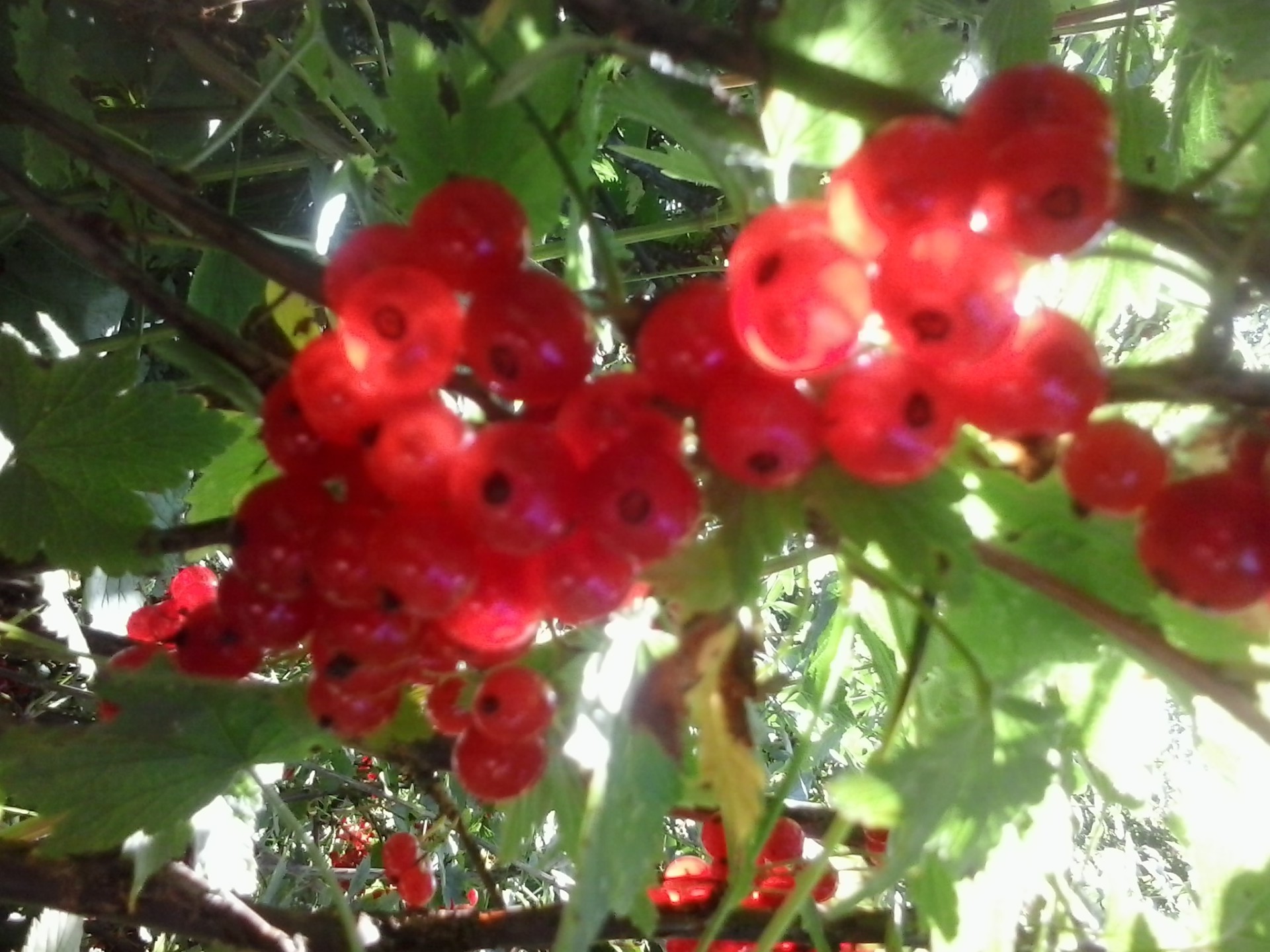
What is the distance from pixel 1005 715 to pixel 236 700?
20.4 inches

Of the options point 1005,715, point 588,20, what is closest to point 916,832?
point 1005,715

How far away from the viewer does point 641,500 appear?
1.32 feet

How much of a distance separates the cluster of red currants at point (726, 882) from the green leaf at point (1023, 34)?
680 mm

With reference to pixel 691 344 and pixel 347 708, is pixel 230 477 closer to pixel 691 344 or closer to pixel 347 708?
pixel 347 708

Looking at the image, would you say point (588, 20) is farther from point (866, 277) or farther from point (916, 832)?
point (916, 832)

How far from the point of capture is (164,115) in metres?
1.25

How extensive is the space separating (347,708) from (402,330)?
24 cm

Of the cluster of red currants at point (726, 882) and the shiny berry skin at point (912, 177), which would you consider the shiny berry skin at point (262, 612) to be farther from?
the cluster of red currants at point (726, 882)

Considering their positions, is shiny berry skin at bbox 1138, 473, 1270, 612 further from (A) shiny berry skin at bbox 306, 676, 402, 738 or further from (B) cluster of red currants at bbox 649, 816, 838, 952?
(B) cluster of red currants at bbox 649, 816, 838, 952

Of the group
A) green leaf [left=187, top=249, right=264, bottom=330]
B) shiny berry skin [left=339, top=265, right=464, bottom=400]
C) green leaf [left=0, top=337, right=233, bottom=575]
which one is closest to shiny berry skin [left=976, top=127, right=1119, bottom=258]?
shiny berry skin [left=339, top=265, right=464, bottom=400]

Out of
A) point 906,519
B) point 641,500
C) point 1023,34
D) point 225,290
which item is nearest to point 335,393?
point 641,500

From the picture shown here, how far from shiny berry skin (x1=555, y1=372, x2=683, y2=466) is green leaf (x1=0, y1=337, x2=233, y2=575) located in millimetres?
Answer: 402

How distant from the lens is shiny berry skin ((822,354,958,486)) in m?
0.39

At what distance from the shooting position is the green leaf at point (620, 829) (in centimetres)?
→ 50
